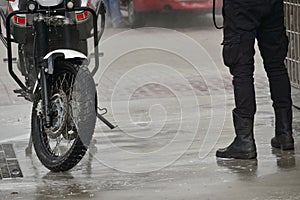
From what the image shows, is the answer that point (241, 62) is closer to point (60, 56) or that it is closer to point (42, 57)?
point (60, 56)

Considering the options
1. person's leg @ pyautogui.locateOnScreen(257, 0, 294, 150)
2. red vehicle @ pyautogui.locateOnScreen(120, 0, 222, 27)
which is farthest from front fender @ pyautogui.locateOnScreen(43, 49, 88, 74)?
red vehicle @ pyautogui.locateOnScreen(120, 0, 222, 27)

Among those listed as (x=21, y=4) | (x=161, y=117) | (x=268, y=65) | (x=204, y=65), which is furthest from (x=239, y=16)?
(x=204, y=65)

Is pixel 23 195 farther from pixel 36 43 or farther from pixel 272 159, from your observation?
pixel 272 159

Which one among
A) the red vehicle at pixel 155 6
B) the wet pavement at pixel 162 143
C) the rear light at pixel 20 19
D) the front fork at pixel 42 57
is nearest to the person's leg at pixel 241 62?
the wet pavement at pixel 162 143

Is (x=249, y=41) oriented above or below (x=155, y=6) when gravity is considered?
above

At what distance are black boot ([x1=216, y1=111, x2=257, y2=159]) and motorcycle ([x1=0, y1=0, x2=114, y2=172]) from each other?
1.08m

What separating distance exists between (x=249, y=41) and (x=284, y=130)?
792 mm

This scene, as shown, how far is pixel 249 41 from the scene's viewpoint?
24.0ft

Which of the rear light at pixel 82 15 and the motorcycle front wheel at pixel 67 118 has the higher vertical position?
the rear light at pixel 82 15

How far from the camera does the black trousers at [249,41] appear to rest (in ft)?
23.9

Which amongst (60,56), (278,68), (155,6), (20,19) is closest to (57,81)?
(60,56)

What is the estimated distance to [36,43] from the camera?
7414mm

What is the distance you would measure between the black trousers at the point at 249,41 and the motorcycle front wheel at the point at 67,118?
41.7 inches

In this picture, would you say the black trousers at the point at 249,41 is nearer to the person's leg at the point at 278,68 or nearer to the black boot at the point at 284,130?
the person's leg at the point at 278,68
